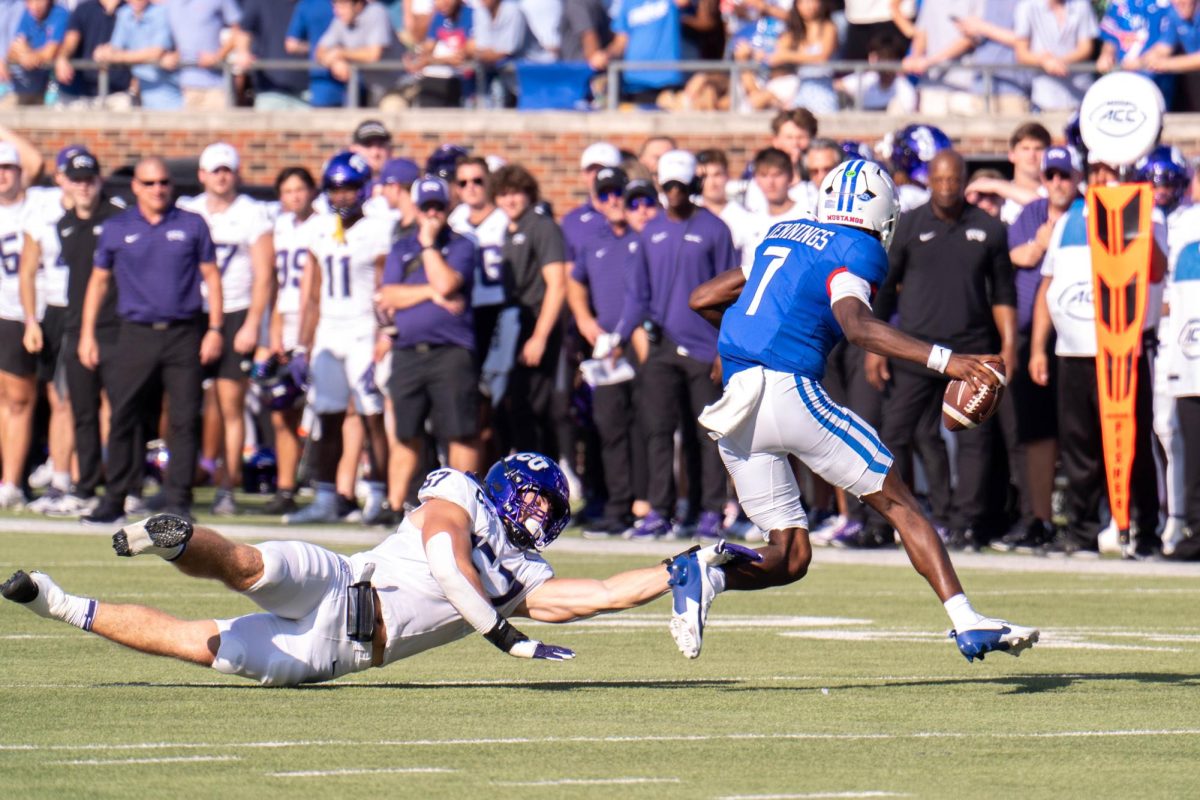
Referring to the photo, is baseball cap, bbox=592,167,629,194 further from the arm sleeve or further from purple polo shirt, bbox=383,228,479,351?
purple polo shirt, bbox=383,228,479,351

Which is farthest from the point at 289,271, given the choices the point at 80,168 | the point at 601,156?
the point at 601,156

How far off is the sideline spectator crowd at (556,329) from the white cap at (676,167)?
0.02 m

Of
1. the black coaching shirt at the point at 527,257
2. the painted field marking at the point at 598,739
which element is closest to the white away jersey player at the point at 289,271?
the black coaching shirt at the point at 527,257

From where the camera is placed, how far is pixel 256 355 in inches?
644

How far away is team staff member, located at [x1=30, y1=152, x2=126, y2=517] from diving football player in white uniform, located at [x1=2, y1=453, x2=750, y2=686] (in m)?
7.91

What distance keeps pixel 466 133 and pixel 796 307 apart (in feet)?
44.6

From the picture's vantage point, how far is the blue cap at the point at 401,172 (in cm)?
1611

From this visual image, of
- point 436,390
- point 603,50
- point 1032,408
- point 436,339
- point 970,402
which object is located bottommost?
point 1032,408

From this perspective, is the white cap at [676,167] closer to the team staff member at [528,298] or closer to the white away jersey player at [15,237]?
the team staff member at [528,298]

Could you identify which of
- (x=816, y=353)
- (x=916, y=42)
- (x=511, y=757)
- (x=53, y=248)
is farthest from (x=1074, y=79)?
(x=511, y=757)

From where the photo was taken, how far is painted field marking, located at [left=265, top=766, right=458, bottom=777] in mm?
5871

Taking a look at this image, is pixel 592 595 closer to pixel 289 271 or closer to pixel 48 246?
pixel 289 271

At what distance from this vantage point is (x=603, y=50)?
71.7 ft

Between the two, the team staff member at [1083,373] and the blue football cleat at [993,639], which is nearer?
the blue football cleat at [993,639]
